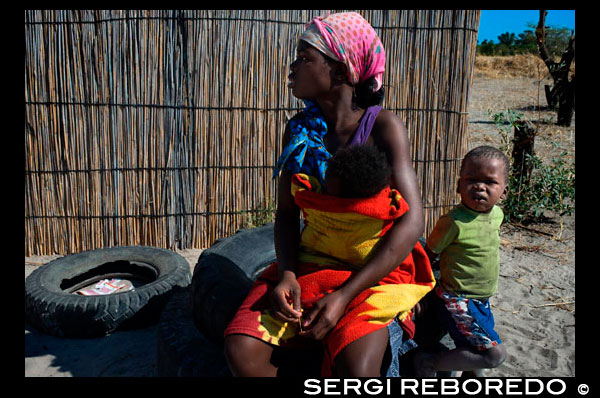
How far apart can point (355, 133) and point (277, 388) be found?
115 centimetres

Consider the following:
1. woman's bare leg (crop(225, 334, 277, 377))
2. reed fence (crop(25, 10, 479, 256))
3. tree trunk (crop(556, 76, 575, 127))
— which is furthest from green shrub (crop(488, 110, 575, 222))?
tree trunk (crop(556, 76, 575, 127))

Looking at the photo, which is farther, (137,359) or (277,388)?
(137,359)

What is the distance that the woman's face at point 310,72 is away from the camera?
204 cm

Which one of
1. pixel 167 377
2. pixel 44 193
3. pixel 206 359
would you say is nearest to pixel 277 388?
pixel 206 359

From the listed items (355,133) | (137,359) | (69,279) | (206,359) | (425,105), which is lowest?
(137,359)

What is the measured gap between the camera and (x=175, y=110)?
178 inches

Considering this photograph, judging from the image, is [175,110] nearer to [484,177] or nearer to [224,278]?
[224,278]

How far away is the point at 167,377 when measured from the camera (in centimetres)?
229

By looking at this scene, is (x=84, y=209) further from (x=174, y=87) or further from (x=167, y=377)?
(x=167, y=377)

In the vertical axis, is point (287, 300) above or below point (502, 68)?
below

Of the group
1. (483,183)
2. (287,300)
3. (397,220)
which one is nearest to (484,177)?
(483,183)

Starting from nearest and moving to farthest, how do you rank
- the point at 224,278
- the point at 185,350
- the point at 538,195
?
the point at 185,350 → the point at 224,278 → the point at 538,195

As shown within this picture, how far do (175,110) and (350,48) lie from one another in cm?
292

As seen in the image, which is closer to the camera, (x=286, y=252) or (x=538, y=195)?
(x=286, y=252)
